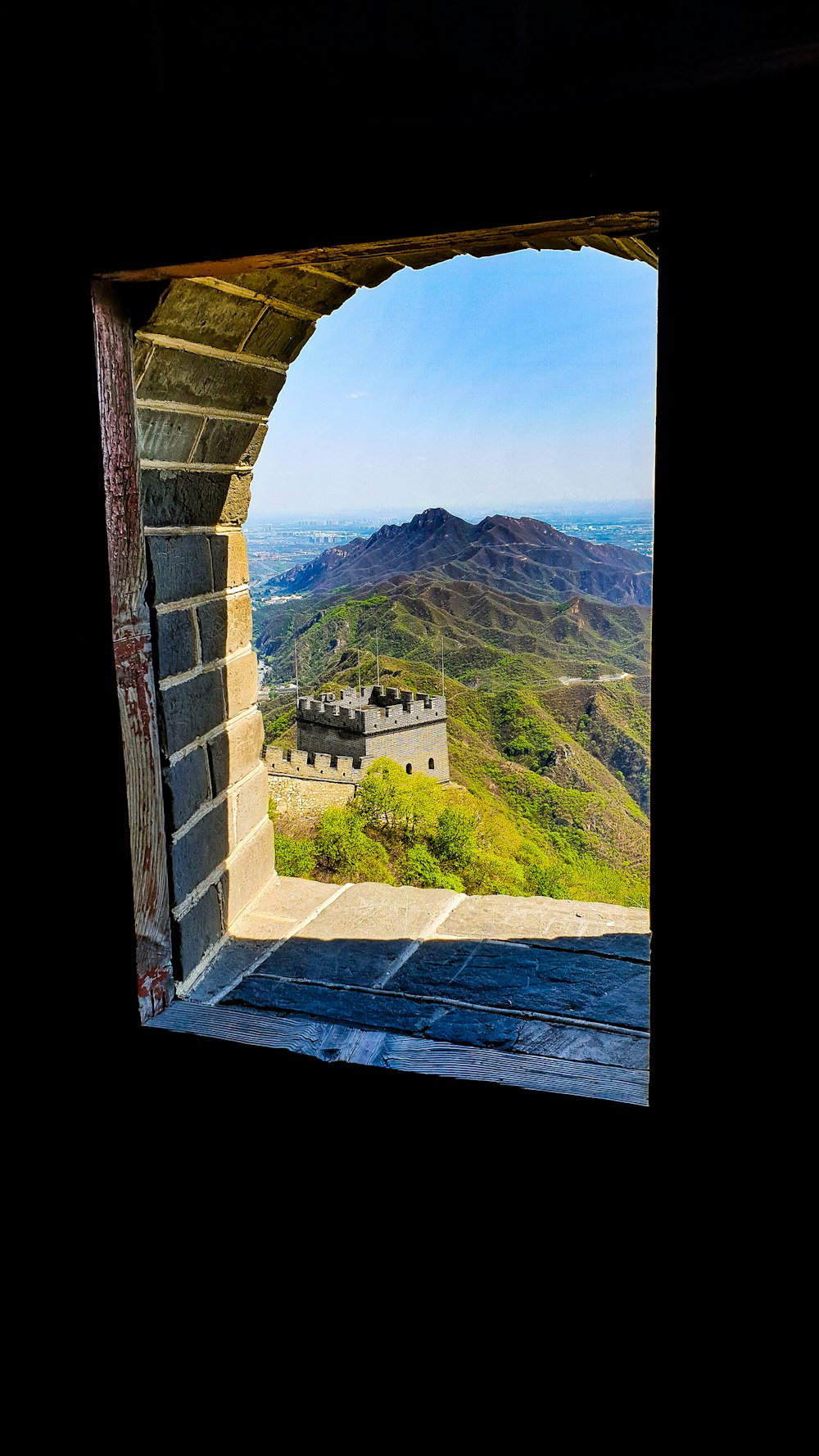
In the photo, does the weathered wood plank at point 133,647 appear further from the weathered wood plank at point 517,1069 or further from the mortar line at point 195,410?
the weathered wood plank at point 517,1069

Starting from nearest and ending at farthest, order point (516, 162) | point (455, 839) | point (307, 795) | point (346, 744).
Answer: point (516, 162), point (346, 744), point (307, 795), point (455, 839)

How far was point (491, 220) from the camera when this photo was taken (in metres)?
1.13

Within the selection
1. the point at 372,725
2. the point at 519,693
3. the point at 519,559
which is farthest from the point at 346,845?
the point at 519,559

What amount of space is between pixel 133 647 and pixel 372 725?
1619cm

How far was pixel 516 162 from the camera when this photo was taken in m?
1.11

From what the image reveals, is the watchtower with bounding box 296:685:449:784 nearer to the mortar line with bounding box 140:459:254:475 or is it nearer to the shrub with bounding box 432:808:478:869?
the shrub with bounding box 432:808:478:869

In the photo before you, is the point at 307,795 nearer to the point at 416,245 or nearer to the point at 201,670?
the point at 201,670

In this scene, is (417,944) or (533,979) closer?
(533,979)

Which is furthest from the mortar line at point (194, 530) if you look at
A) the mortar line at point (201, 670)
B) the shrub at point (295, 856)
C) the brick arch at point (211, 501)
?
the shrub at point (295, 856)

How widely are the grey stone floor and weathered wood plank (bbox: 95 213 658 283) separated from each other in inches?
43.4

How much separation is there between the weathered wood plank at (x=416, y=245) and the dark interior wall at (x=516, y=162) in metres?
0.02

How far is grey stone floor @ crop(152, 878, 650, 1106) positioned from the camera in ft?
4.55

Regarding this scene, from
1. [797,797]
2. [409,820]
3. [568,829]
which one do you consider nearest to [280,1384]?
[797,797]

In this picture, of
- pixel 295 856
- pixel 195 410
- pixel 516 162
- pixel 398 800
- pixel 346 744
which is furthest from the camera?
pixel 398 800
